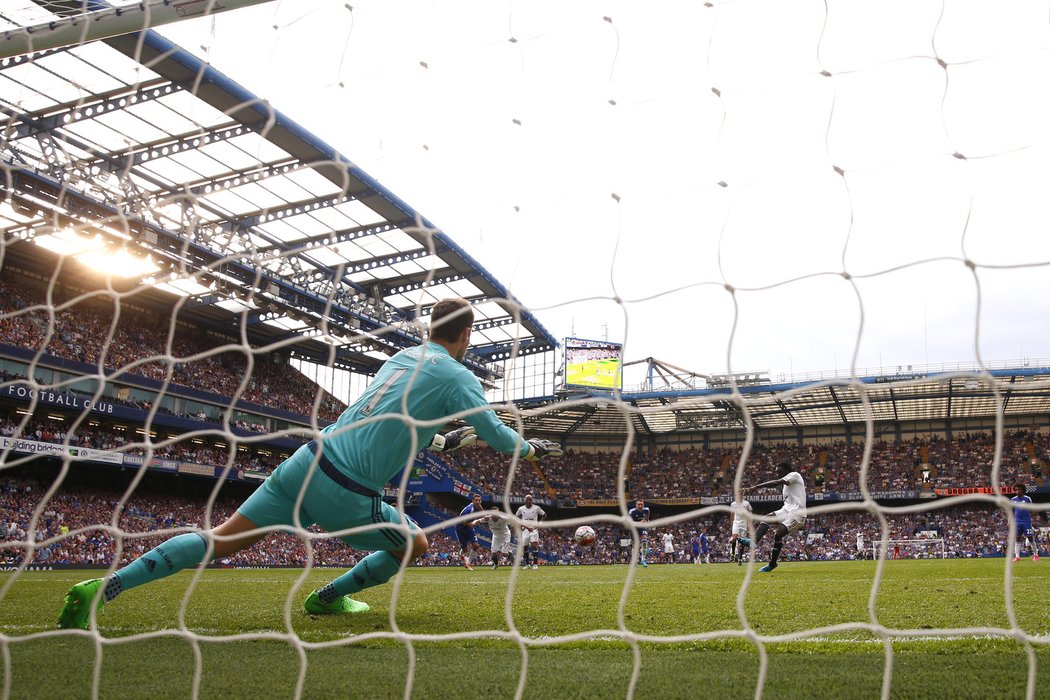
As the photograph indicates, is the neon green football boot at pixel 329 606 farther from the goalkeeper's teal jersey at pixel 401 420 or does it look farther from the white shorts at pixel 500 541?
the white shorts at pixel 500 541

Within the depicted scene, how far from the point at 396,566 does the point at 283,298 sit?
23.5 m

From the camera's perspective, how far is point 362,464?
338 centimetres

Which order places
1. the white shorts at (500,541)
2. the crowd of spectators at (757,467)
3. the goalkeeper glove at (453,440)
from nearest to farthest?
the goalkeeper glove at (453,440)
the white shorts at (500,541)
the crowd of spectators at (757,467)

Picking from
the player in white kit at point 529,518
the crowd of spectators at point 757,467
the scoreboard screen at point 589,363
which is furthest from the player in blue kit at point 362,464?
the scoreboard screen at point 589,363

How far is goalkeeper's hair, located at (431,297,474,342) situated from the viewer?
3.57 metres

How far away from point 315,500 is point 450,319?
0.96 meters

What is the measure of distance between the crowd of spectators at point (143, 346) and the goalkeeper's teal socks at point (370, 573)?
683 inches

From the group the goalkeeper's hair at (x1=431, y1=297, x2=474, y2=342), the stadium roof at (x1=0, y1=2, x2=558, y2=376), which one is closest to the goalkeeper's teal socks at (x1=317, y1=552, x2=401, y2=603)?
the goalkeeper's hair at (x1=431, y1=297, x2=474, y2=342)

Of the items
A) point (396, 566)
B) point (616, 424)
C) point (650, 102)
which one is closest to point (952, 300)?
point (650, 102)

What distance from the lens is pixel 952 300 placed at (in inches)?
119

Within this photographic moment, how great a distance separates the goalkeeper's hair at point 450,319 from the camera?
3566 millimetres

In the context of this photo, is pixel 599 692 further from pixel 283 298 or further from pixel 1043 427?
pixel 1043 427

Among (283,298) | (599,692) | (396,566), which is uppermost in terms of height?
(283,298)

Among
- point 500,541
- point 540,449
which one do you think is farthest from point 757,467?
point 540,449
